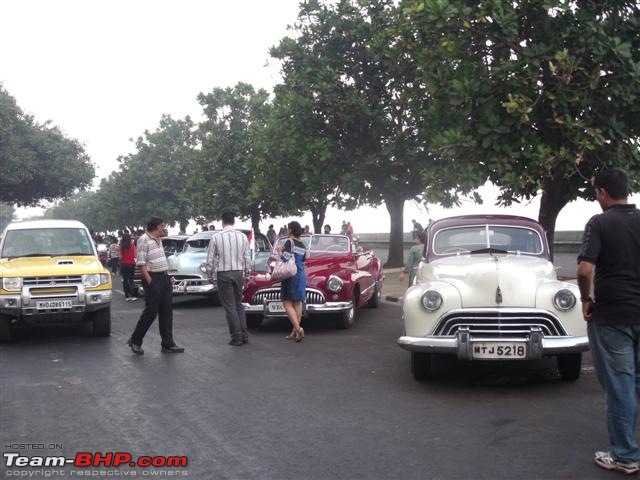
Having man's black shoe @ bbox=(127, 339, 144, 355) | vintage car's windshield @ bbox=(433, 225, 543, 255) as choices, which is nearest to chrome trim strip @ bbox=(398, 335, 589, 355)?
vintage car's windshield @ bbox=(433, 225, 543, 255)

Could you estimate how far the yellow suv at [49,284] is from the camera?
34.6ft

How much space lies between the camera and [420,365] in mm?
7480

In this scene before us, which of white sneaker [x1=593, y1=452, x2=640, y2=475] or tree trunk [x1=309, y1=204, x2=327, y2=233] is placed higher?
tree trunk [x1=309, y1=204, x2=327, y2=233]

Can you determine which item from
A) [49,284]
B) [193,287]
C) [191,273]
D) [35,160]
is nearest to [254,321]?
[49,284]

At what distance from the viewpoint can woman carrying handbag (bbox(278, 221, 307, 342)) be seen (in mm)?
10594

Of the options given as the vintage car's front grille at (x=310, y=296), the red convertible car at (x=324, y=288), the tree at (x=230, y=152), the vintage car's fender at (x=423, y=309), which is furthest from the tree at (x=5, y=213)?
the vintage car's fender at (x=423, y=309)

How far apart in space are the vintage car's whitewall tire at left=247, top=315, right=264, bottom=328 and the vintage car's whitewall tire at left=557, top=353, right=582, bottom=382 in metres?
6.01

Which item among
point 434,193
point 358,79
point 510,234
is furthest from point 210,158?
→ point 510,234

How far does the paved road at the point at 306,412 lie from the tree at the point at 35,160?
32036 mm

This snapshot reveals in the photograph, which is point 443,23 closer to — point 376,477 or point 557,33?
point 557,33

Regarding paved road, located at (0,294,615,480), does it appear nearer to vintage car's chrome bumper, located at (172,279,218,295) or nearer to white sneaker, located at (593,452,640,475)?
white sneaker, located at (593,452,640,475)

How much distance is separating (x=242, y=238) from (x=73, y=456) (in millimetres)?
5790

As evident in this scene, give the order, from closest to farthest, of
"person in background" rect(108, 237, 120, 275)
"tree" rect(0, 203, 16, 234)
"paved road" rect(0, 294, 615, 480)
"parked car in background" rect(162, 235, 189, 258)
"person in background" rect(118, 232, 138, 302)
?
1. "paved road" rect(0, 294, 615, 480)
2. "person in background" rect(118, 232, 138, 302)
3. "parked car in background" rect(162, 235, 189, 258)
4. "person in background" rect(108, 237, 120, 275)
5. "tree" rect(0, 203, 16, 234)

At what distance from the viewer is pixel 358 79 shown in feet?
82.5
